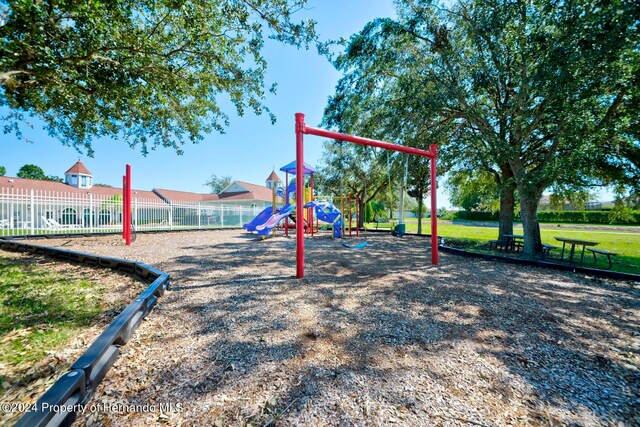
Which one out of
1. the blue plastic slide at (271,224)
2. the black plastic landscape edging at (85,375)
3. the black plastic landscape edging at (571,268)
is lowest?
the black plastic landscape edging at (571,268)

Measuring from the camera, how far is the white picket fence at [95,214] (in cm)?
1107

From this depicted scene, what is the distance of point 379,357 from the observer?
2.18 m

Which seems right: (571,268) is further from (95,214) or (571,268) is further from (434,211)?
(95,214)

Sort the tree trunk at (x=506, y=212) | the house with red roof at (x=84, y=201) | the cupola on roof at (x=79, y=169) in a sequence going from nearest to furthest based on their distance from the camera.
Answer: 1. the tree trunk at (x=506, y=212)
2. the house with red roof at (x=84, y=201)
3. the cupola on roof at (x=79, y=169)

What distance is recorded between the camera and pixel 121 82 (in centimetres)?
623

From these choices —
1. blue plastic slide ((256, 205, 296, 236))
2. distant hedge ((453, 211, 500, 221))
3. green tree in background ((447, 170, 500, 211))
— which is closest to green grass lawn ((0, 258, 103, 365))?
blue plastic slide ((256, 205, 296, 236))

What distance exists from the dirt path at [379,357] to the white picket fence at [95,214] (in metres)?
12.7

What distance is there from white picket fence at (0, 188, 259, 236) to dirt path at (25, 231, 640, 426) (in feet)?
Result: 41.5

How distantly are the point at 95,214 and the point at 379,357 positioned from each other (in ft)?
56.7

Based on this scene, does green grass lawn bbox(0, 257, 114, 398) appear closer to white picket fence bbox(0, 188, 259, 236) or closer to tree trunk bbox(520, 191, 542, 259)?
white picket fence bbox(0, 188, 259, 236)

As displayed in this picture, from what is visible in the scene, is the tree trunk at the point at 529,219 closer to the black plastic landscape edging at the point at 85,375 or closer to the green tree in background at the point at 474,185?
the green tree in background at the point at 474,185

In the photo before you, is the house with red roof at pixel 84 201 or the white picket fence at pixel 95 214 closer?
the white picket fence at pixel 95 214

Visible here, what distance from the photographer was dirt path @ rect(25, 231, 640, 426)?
5.22ft

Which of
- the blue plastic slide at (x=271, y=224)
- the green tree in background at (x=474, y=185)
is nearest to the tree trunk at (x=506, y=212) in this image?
the green tree in background at (x=474, y=185)
